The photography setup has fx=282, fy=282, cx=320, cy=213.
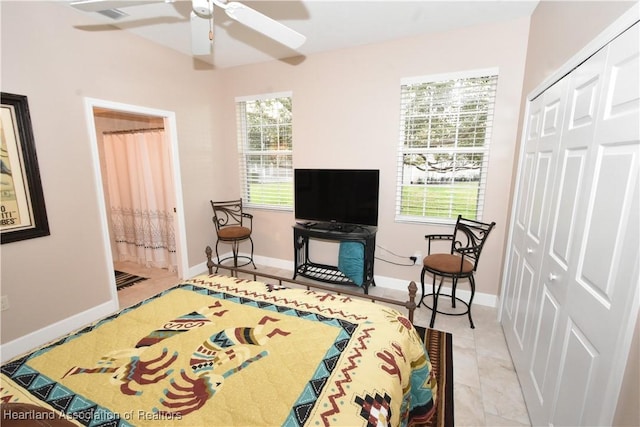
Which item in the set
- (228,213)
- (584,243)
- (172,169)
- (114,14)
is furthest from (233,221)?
(584,243)

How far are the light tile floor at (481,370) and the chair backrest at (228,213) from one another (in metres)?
1.34

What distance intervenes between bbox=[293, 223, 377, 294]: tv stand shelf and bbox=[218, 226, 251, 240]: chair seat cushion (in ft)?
2.55

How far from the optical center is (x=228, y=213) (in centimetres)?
422

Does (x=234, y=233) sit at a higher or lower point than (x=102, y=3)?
lower

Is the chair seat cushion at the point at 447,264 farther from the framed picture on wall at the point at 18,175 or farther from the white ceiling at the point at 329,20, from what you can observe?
the framed picture on wall at the point at 18,175

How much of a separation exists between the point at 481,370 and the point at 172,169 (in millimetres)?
3783

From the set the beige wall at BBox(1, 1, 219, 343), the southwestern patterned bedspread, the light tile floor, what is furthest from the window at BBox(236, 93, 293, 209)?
the southwestern patterned bedspread

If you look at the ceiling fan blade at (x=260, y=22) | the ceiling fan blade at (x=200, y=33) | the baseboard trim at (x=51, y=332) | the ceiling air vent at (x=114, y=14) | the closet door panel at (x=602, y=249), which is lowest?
the baseboard trim at (x=51, y=332)

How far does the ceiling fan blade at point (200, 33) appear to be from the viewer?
171cm

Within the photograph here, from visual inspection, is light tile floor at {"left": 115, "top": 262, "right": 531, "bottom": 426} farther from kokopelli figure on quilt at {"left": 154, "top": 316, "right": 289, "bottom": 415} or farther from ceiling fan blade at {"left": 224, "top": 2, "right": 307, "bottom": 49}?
ceiling fan blade at {"left": 224, "top": 2, "right": 307, "bottom": 49}

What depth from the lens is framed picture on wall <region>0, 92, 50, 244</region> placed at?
6.95 ft

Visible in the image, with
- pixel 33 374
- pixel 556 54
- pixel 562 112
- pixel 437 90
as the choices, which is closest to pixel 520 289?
pixel 562 112

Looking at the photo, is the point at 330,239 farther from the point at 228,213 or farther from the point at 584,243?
the point at 584,243

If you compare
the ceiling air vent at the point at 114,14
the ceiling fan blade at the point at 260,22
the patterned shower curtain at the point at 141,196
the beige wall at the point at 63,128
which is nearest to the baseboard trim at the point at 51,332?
the beige wall at the point at 63,128
